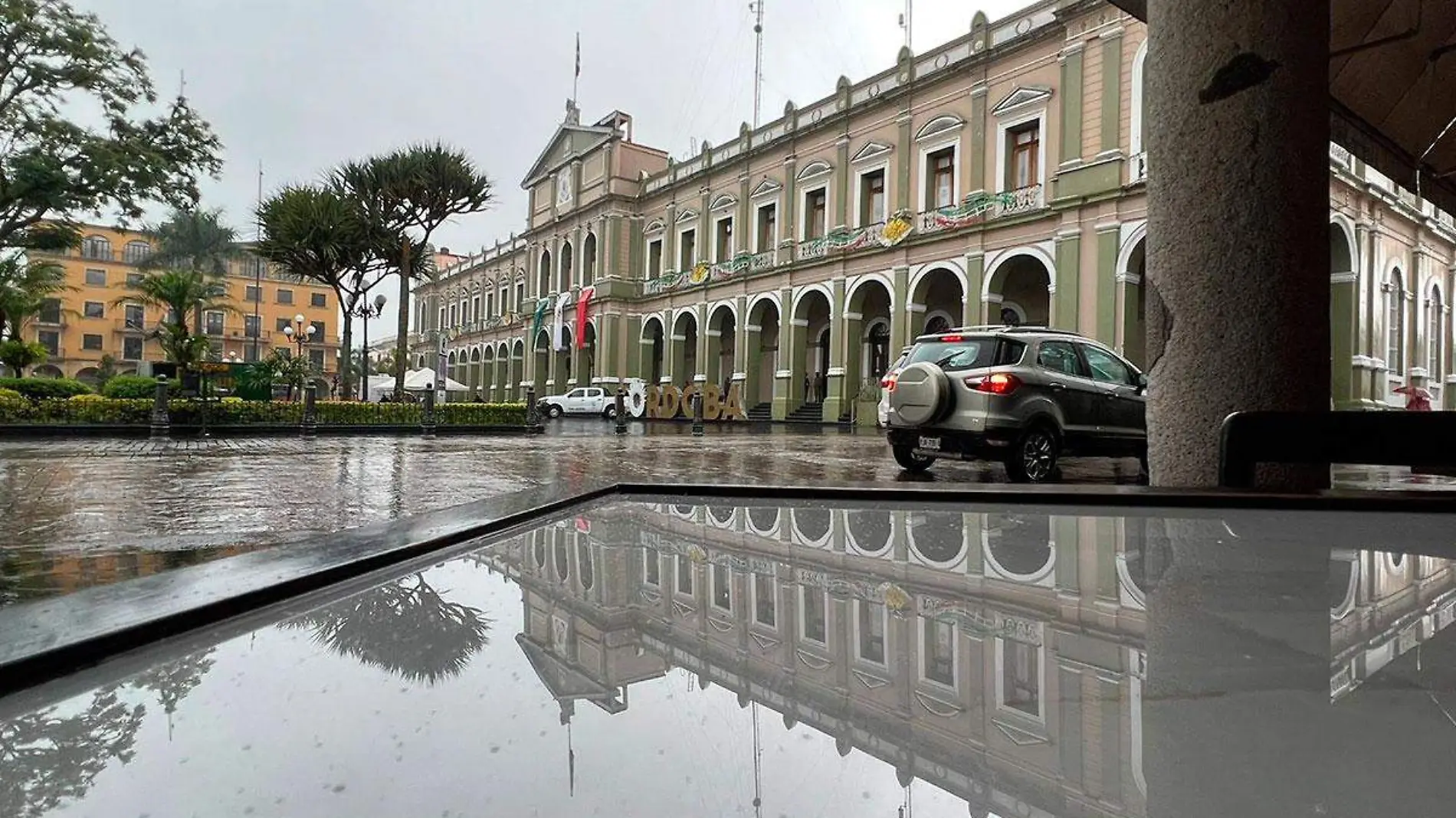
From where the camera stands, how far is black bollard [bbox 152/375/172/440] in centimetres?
1317

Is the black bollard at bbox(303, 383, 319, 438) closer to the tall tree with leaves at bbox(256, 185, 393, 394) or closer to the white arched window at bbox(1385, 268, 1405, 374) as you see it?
the tall tree with leaves at bbox(256, 185, 393, 394)

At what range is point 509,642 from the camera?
6.47 feet

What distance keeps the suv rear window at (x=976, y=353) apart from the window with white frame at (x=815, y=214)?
19.6 meters

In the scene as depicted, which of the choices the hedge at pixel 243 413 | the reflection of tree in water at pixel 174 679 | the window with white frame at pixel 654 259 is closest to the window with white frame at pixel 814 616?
the reflection of tree in water at pixel 174 679

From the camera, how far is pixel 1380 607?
83.7 inches

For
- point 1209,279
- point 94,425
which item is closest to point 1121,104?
point 1209,279

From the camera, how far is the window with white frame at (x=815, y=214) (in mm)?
26936

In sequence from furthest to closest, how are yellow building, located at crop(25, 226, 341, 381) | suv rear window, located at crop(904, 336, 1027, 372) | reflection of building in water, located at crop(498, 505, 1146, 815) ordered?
yellow building, located at crop(25, 226, 341, 381)
suv rear window, located at crop(904, 336, 1027, 372)
reflection of building in water, located at crop(498, 505, 1146, 815)

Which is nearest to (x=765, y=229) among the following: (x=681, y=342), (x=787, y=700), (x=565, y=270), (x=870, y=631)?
(x=681, y=342)

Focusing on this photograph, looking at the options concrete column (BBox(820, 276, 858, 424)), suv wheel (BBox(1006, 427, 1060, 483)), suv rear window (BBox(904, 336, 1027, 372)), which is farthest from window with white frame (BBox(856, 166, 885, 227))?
suv wheel (BBox(1006, 427, 1060, 483))

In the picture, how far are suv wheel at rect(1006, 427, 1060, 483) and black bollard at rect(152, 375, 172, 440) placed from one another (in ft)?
45.0

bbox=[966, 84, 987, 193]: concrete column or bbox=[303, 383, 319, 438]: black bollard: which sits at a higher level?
bbox=[966, 84, 987, 193]: concrete column

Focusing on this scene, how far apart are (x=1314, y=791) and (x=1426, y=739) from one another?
1.21ft

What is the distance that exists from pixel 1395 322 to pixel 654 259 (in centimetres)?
2620
